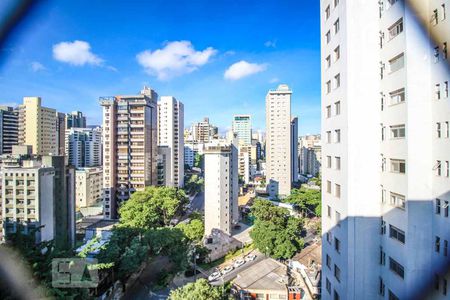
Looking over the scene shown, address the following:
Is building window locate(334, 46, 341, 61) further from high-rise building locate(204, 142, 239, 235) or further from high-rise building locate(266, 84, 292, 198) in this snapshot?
high-rise building locate(266, 84, 292, 198)

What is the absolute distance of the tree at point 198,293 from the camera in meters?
5.06

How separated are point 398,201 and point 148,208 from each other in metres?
11.6

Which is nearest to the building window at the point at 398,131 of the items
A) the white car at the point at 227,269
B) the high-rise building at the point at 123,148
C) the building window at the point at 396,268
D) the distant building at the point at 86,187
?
the building window at the point at 396,268

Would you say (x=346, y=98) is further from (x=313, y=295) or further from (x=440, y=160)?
(x=313, y=295)

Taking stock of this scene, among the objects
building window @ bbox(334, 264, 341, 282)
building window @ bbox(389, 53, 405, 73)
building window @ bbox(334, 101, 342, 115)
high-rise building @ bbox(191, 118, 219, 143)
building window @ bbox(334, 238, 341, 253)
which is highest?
high-rise building @ bbox(191, 118, 219, 143)

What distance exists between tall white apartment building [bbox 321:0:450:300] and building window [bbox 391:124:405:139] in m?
0.01

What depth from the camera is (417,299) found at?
242cm

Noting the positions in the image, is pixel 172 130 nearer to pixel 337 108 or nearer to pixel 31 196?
pixel 31 196

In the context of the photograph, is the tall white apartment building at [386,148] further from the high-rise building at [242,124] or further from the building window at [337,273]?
the high-rise building at [242,124]

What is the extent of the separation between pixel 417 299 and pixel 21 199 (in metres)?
11.6

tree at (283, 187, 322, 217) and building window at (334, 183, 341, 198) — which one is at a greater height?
building window at (334, 183, 341, 198)

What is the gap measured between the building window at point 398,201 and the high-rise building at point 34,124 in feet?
89.9

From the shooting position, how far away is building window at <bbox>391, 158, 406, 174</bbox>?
8.29 feet

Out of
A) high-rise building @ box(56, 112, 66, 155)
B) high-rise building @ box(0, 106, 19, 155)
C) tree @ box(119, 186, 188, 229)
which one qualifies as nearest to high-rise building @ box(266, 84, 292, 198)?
tree @ box(119, 186, 188, 229)
